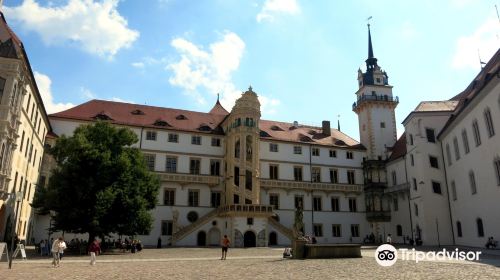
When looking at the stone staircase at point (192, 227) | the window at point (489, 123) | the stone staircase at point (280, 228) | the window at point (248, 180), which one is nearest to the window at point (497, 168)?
the window at point (489, 123)

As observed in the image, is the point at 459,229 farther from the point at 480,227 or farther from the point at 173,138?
the point at 173,138

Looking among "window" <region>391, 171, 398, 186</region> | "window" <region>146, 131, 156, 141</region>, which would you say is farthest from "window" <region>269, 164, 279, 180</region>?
"window" <region>391, 171, 398, 186</region>

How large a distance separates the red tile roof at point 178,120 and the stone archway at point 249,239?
14039 millimetres

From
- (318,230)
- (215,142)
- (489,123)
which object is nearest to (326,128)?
(318,230)

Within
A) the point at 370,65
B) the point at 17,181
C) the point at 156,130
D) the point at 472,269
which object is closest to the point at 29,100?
the point at 17,181

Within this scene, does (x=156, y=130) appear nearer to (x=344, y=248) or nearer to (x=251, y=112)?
(x=251, y=112)

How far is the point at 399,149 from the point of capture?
5547 cm

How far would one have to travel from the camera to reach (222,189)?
50500 millimetres

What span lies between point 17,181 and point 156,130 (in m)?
18.8

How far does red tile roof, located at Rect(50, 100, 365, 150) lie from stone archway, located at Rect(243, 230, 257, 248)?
14.0 m

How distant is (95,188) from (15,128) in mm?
7578

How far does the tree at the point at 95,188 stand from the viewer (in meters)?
30.9

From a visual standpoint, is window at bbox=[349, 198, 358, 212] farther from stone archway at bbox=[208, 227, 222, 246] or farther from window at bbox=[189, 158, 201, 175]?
window at bbox=[189, 158, 201, 175]

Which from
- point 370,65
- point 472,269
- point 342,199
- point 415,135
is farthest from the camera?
point 370,65
